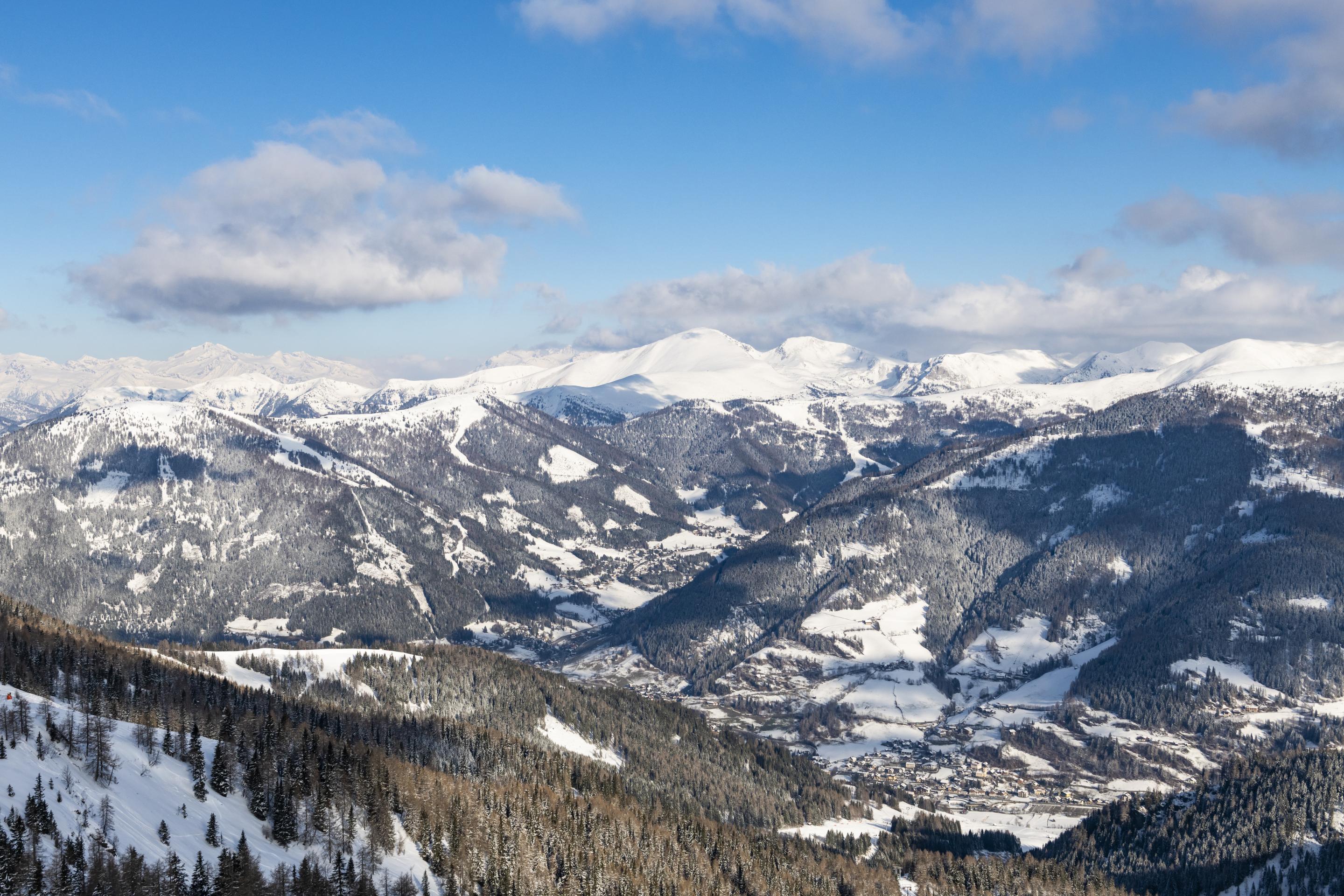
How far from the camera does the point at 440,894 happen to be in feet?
472

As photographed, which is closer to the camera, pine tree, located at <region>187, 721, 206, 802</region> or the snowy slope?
the snowy slope

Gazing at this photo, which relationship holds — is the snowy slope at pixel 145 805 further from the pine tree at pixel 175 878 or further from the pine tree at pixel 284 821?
the pine tree at pixel 175 878

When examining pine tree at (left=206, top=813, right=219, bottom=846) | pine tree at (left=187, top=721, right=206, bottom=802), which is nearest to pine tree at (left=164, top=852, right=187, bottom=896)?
pine tree at (left=206, top=813, right=219, bottom=846)

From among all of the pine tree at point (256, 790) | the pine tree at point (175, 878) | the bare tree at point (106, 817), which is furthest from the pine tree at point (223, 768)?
the pine tree at point (175, 878)

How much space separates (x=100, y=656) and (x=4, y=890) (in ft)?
332

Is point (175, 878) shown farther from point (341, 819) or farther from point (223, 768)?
point (223, 768)

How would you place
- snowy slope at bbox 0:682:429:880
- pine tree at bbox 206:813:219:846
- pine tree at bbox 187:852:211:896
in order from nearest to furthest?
1. pine tree at bbox 187:852:211:896
2. snowy slope at bbox 0:682:429:880
3. pine tree at bbox 206:813:219:846

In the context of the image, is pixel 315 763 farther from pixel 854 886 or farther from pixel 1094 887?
pixel 1094 887

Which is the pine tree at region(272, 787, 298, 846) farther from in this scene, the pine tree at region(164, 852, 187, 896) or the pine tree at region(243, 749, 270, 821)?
the pine tree at region(164, 852, 187, 896)

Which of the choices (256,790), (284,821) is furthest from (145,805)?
(256,790)

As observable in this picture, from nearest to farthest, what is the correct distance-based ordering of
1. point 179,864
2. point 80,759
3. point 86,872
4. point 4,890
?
point 4,890, point 86,872, point 179,864, point 80,759

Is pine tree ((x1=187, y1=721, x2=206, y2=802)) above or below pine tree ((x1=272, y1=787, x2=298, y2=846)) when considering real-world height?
above

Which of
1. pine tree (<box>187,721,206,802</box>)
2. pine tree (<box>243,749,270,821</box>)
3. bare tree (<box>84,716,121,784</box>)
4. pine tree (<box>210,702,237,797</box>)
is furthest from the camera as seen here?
pine tree (<box>210,702,237,797</box>)

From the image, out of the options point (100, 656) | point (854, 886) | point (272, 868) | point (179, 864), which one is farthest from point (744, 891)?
point (100, 656)
